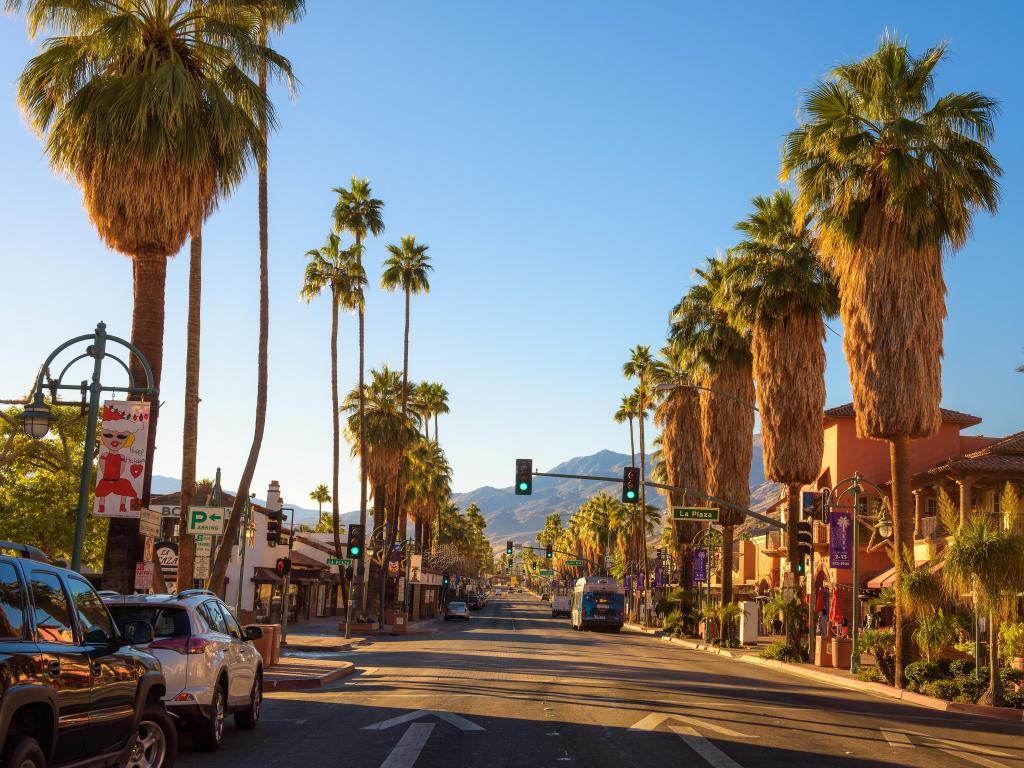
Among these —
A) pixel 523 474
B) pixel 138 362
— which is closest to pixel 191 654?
pixel 138 362

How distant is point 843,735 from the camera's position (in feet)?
49.7

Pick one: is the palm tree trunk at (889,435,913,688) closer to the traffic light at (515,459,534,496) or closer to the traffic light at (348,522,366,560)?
the traffic light at (515,459,534,496)

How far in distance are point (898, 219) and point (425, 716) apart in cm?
1781

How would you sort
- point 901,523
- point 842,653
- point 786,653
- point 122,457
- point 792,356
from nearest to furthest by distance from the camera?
point 122,457, point 901,523, point 842,653, point 786,653, point 792,356

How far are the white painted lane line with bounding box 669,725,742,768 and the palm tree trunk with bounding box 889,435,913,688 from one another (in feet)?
44.7

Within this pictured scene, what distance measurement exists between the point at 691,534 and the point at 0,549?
51.9 meters

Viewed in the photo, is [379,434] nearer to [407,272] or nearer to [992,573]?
[407,272]

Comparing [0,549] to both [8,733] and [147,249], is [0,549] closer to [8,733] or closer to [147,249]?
[8,733]

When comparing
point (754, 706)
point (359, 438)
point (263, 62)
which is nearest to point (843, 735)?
point (754, 706)

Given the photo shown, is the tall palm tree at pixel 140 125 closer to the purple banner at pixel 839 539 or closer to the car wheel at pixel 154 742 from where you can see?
the car wheel at pixel 154 742

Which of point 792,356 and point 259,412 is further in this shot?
point 792,356

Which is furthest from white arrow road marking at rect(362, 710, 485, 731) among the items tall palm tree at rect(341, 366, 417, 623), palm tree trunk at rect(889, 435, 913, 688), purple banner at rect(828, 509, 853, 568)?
tall palm tree at rect(341, 366, 417, 623)

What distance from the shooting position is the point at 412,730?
14.0 m

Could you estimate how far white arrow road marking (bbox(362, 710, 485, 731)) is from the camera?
14.3m
